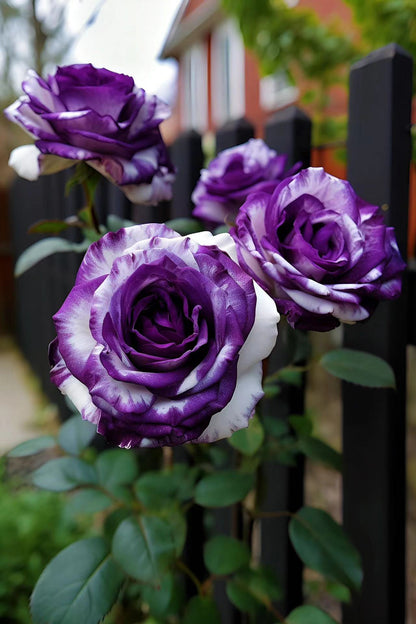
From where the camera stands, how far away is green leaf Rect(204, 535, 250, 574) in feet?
2.87

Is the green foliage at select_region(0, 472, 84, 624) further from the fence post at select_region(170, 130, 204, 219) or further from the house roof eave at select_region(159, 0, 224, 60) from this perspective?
the house roof eave at select_region(159, 0, 224, 60)

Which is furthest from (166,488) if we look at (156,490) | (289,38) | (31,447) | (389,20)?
(289,38)

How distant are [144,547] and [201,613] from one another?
256 millimetres

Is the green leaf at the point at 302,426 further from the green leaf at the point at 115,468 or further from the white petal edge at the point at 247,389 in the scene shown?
the white petal edge at the point at 247,389

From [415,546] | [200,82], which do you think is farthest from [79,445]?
[200,82]

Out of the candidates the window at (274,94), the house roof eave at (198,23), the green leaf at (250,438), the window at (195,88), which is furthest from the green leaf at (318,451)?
the window at (195,88)

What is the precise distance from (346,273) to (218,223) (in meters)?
0.42

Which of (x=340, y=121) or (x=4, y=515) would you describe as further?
(x=340, y=121)

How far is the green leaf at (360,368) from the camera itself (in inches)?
29.5

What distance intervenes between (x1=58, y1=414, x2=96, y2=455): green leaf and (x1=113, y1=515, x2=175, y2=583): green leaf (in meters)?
0.25

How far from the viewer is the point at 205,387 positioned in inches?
17.1

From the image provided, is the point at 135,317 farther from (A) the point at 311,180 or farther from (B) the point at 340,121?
(B) the point at 340,121

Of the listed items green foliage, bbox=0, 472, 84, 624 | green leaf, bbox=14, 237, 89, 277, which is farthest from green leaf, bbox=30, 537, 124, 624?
green foliage, bbox=0, 472, 84, 624

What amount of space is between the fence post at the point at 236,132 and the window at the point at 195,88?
8.81 metres
